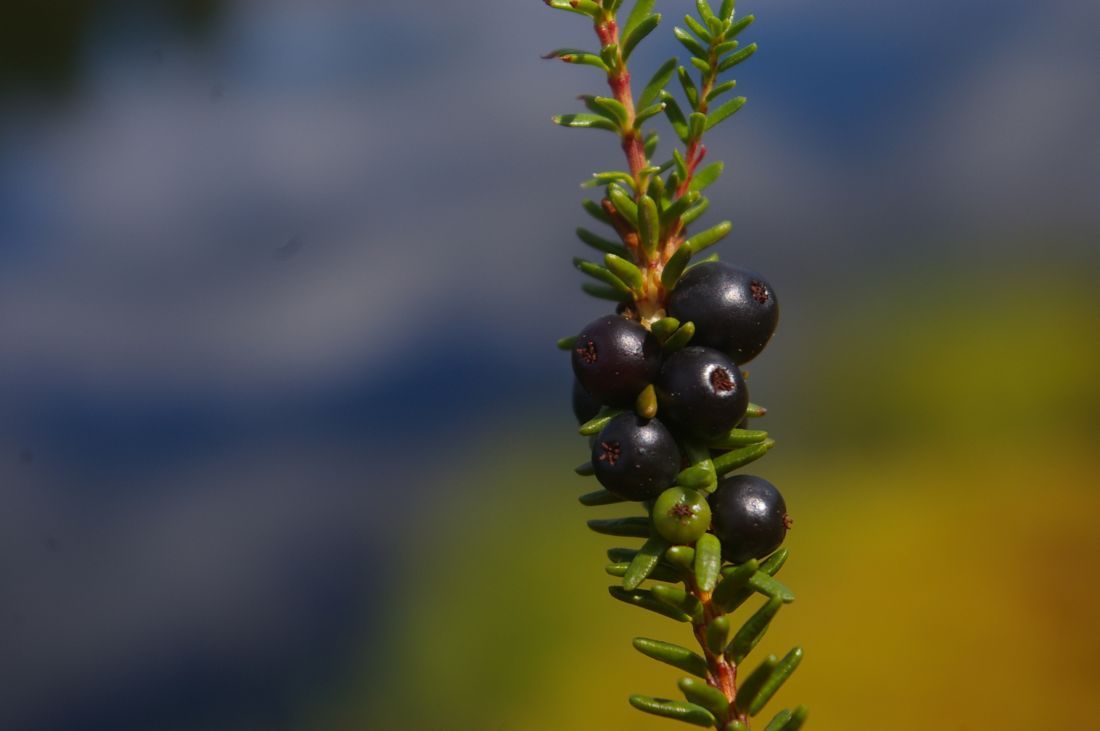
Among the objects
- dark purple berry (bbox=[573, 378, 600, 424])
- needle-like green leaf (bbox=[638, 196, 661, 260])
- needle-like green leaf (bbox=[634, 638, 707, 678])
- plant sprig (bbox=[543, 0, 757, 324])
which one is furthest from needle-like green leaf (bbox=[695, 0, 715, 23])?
needle-like green leaf (bbox=[634, 638, 707, 678])

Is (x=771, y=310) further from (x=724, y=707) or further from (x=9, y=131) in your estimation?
(x=9, y=131)

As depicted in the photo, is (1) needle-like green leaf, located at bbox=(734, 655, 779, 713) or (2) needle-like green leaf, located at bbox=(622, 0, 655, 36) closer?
(1) needle-like green leaf, located at bbox=(734, 655, 779, 713)

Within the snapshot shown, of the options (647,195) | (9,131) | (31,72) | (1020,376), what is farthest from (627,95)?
(31,72)

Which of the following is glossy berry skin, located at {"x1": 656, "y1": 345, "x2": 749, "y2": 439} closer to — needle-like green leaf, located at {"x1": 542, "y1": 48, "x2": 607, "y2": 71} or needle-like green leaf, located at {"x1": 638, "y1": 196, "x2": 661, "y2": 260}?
needle-like green leaf, located at {"x1": 638, "y1": 196, "x2": 661, "y2": 260}

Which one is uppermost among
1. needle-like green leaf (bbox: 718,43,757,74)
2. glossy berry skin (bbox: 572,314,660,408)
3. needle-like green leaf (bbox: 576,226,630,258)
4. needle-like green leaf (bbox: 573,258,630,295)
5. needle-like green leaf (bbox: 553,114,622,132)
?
needle-like green leaf (bbox: 718,43,757,74)

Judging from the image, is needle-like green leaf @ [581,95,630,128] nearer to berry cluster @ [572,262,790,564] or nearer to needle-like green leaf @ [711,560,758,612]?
berry cluster @ [572,262,790,564]

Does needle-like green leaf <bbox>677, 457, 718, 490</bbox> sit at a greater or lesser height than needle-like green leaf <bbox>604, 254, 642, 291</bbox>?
lesser

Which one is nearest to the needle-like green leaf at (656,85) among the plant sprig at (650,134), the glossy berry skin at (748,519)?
the plant sprig at (650,134)
